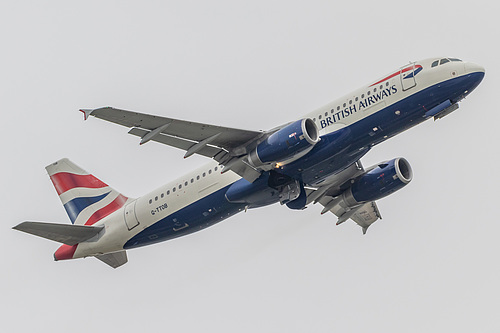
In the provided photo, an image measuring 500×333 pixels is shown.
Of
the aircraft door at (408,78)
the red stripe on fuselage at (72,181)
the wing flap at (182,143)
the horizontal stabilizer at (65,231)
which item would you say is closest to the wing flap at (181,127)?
the wing flap at (182,143)

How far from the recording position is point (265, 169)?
132 ft

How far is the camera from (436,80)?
38344mm

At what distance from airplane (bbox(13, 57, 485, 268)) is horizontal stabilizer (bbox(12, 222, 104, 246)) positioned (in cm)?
5

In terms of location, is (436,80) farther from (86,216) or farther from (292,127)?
(86,216)

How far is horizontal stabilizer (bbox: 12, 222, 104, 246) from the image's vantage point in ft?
139

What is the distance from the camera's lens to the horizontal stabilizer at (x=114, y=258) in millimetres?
46156

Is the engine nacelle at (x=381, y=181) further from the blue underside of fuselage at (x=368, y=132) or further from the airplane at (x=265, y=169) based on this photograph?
the blue underside of fuselage at (x=368, y=132)

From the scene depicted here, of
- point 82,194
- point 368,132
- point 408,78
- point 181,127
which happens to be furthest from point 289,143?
point 82,194

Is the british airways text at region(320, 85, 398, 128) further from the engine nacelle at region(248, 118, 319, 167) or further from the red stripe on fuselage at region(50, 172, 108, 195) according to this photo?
the red stripe on fuselage at region(50, 172, 108, 195)

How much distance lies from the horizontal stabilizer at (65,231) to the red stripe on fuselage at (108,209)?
1.58 metres

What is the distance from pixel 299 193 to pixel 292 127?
5.00 m

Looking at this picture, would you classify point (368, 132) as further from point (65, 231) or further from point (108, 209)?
point (65, 231)

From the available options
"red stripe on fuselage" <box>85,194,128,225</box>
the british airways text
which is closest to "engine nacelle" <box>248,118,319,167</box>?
the british airways text

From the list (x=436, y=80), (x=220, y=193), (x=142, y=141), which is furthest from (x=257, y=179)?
(x=436, y=80)
